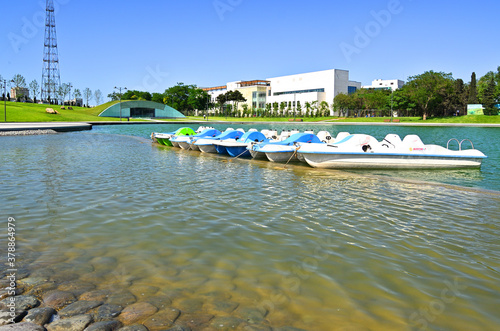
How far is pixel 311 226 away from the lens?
7.60m

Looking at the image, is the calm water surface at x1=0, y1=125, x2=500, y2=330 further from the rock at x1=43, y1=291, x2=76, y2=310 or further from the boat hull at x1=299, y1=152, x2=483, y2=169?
the boat hull at x1=299, y1=152, x2=483, y2=169

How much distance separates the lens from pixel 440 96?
3615 inches

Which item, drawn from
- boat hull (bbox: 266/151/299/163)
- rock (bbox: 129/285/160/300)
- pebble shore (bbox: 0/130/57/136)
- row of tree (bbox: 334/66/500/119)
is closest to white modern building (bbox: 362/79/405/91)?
row of tree (bbox: 334/66/500/119)

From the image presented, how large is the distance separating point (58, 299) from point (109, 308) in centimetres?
65

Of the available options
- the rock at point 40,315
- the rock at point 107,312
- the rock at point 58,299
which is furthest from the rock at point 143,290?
the rock at point 40,315

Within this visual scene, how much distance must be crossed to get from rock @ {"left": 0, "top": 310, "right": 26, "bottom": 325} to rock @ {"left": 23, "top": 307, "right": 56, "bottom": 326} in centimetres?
6

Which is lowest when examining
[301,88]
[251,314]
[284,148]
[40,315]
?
[251,314]

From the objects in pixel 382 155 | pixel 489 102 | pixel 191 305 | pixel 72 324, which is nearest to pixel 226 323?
pixel 191 305

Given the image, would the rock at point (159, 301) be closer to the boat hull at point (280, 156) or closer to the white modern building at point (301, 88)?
the boat hull at point (280, 156)

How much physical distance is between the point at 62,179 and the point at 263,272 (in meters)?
9.75

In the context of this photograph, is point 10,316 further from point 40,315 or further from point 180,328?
point 180,328

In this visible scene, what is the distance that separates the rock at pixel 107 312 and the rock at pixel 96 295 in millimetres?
234

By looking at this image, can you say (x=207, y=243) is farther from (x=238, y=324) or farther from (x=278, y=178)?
(x=278, y=178)

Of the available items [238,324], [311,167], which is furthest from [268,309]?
[311,167]
